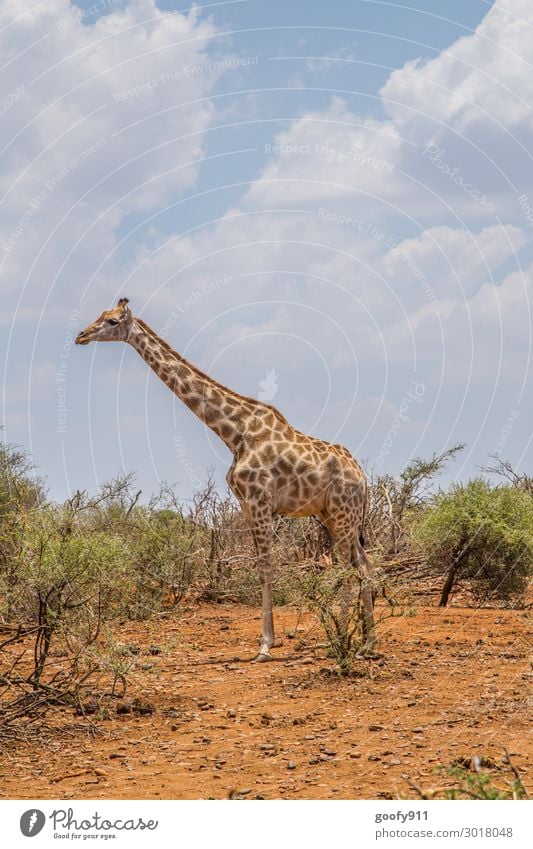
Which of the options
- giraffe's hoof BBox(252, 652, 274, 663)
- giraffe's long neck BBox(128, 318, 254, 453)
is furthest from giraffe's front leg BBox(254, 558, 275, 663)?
giraffe's long neck BBox(128, 318, 254, 453)

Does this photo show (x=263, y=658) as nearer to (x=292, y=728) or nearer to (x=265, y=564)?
(x=265, y=564)

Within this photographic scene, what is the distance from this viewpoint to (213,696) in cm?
1002

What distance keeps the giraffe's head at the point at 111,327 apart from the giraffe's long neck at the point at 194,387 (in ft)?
0.38

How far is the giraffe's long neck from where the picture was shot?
13078mm

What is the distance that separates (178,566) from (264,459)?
203 inches

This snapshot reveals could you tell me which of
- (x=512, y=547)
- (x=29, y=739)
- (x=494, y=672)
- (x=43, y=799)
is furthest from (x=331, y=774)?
(x=512, y=547)

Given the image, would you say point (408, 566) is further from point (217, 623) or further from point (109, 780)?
point (109, 780)

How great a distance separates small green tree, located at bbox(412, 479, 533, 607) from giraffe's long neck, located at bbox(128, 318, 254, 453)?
4.66 m

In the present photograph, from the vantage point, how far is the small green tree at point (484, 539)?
628 inches

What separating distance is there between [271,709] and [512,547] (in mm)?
7716

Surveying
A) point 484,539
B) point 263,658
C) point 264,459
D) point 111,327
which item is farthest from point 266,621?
point 484,539

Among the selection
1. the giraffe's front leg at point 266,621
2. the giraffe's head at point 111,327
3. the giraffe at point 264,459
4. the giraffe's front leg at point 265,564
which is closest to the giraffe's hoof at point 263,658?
the giraffe's front leg at point 266,621

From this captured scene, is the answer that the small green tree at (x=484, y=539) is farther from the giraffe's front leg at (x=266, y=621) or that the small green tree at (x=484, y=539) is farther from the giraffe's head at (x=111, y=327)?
the giraffe's head at (x=111, y=327)

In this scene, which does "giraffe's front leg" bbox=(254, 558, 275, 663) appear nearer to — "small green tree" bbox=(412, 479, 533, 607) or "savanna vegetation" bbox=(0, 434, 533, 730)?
"savanna vegetation" bbox=(0, 434, 533, 730)
